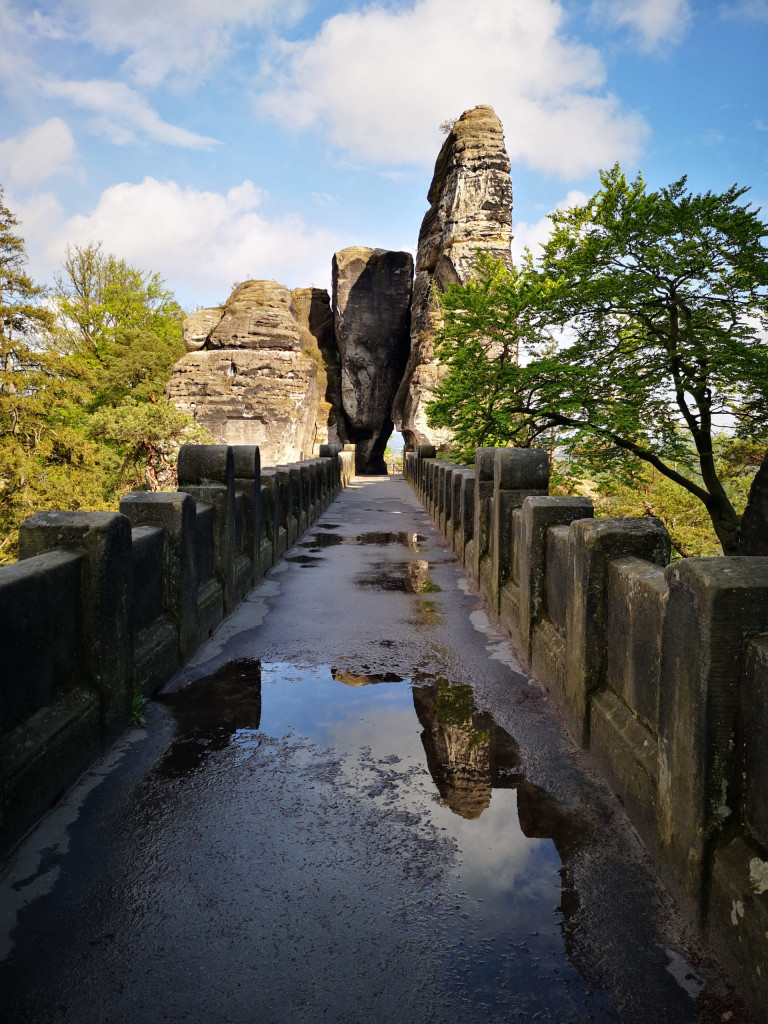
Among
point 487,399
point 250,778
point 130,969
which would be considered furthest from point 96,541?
point 487,399

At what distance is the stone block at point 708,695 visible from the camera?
194 centimetres

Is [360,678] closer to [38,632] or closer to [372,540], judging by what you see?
[38,632]

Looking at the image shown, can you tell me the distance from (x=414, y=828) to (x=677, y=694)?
1088 millimetres

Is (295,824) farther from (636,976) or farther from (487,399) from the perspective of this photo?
(487,399)

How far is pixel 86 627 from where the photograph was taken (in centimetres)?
316

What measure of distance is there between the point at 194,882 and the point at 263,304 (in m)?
40.4

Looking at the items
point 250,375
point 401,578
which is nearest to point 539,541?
point 401,578

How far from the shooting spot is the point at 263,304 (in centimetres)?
4006

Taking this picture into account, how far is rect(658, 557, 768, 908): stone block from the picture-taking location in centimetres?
194

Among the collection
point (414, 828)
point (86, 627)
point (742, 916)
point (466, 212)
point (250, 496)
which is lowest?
point (414, 828)

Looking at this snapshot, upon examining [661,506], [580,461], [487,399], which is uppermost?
[487,399]

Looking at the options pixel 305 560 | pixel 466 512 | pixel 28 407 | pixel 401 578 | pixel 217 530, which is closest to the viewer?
pixel 217 530

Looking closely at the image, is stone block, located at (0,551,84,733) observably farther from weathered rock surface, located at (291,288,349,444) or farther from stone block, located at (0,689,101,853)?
weathered rock surface, located at (291,288,349,444)

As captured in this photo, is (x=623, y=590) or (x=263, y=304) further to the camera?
(x=263, y=304)
